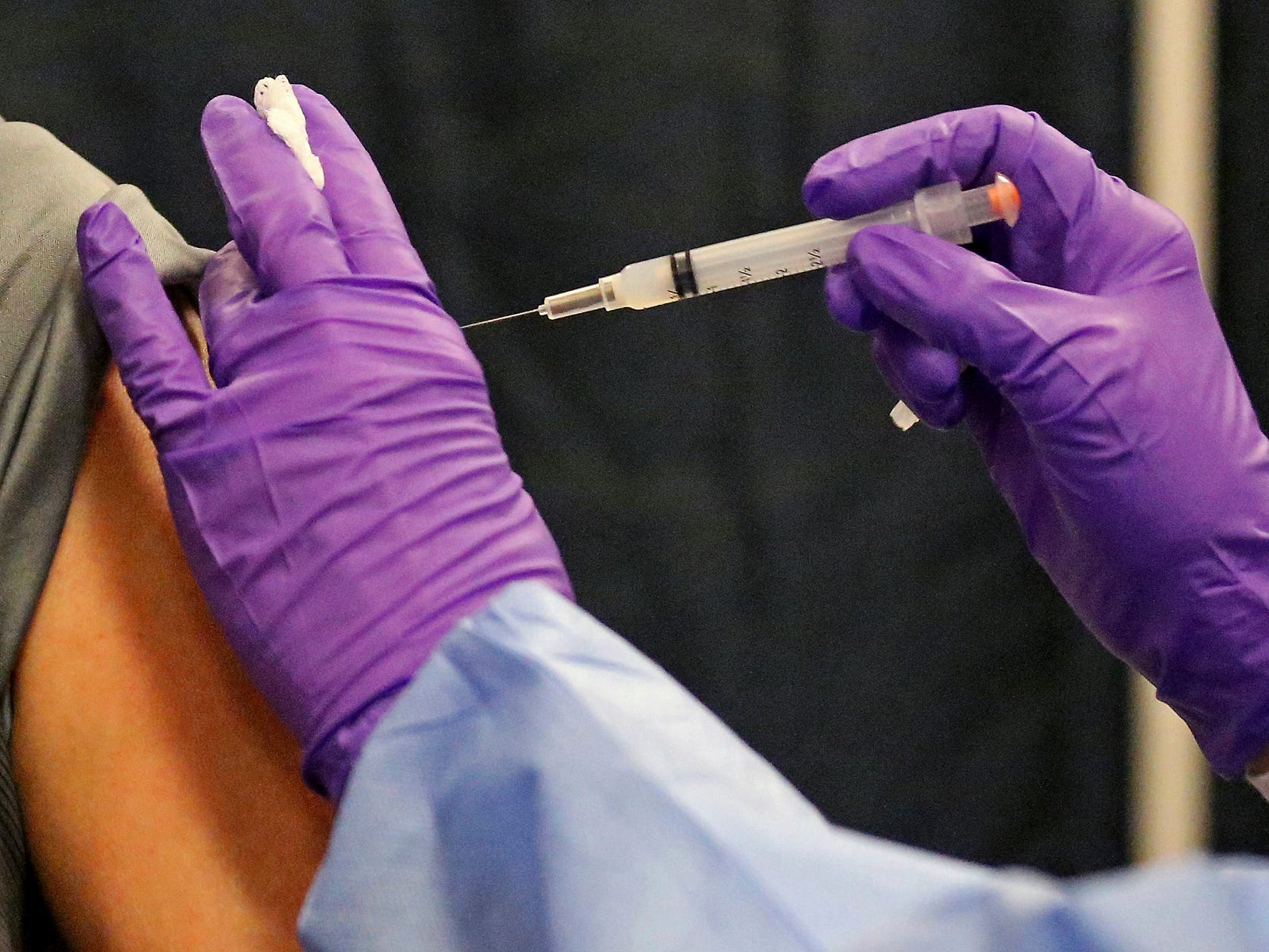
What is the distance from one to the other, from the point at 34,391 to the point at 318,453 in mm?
243

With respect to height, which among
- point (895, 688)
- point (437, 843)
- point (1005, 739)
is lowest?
point (1005, 739)

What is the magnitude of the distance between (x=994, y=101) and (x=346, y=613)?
39.5 inches

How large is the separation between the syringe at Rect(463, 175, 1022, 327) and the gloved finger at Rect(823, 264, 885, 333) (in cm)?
2

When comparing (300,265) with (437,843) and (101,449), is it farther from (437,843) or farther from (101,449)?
(437,843)

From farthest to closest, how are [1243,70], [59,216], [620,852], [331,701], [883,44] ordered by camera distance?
1. [1243,70]
2. [883,44]
3. [59,216]
4. [331,701]
5. [620,852]

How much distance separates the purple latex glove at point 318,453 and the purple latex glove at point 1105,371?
1.23 feet

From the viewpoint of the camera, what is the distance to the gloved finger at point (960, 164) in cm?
96

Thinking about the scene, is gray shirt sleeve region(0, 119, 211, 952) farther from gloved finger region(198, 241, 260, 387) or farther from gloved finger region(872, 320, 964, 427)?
gloved finger region(872, 320, 964, 427)

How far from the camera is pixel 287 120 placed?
0.90m

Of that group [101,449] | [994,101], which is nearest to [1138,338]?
[994,101]

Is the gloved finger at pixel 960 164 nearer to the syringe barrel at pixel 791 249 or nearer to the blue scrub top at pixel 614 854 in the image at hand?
the syringe barrel at pixel 791 249

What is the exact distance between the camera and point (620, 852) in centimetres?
54

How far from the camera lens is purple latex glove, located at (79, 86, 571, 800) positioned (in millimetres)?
774

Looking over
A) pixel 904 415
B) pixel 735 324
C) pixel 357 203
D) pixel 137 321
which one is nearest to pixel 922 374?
pixel 904 415
